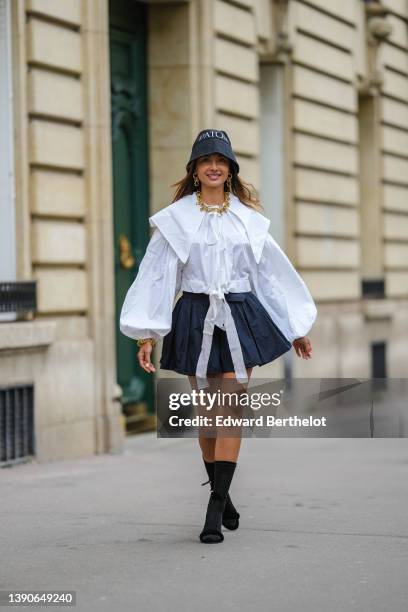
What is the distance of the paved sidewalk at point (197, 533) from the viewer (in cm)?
579

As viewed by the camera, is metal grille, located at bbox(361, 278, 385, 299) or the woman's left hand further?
metal grille, located at bbox(361, 278, 385, 299)

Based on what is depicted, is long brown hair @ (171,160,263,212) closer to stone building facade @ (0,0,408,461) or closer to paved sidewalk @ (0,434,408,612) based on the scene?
paved sidewalk @ (0,434,408,612)

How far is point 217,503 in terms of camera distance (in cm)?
684

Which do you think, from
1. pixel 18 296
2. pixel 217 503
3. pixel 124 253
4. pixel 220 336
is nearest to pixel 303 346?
pixel 220 336

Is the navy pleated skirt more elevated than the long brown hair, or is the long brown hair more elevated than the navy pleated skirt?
the long brown hair

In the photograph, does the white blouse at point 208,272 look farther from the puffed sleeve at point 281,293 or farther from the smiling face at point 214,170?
the smiling face at point 214,170

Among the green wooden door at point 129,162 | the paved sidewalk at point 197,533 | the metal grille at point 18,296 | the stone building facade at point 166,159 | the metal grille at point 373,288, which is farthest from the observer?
the metal grille at point 373,288

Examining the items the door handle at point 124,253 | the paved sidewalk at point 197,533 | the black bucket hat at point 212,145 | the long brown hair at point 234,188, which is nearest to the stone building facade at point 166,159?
the door handle at point 124,253

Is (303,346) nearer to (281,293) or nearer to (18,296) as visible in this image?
(281,293)

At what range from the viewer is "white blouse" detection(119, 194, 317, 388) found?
692 centimetres

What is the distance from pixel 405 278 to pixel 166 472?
10.4 meters

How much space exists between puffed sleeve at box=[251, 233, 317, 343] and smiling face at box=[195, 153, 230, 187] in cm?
36

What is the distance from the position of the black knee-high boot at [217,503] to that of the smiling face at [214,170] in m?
1.29

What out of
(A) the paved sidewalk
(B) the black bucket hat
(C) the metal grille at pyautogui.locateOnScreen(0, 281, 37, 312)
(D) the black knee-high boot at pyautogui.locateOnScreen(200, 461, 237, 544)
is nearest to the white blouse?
(B) the black bucket hat
